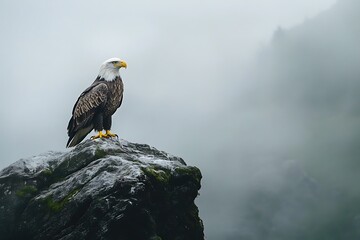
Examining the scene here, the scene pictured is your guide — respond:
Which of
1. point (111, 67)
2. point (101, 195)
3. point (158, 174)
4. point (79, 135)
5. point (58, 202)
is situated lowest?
point (58, 202)

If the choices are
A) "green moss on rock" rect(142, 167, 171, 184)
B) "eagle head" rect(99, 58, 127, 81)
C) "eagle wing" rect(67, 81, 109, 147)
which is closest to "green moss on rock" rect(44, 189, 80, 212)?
"green moss on rock" rect(142, 167, 171, 184)

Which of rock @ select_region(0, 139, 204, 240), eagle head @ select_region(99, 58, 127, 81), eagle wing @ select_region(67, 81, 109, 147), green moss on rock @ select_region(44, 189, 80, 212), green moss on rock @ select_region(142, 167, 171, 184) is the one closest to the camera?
rock @ select_region(0, 139, 204, 240)

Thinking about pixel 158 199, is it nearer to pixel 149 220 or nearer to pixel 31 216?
pixel 149 220

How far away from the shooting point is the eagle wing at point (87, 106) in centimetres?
1598

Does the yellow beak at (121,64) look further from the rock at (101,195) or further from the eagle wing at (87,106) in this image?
the rock at (101,195)

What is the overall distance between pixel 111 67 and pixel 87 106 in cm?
177

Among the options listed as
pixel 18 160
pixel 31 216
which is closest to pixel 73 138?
pixel 18 160

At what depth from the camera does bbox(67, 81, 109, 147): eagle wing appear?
629 inches

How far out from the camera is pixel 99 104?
1600 cm

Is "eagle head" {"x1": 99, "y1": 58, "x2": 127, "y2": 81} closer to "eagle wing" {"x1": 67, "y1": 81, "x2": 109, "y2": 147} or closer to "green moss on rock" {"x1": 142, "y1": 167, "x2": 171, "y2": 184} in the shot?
"eagle wing" {"x1": 67, "y1": 81, "x2": 109, "y2": 147}

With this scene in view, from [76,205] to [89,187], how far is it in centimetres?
51

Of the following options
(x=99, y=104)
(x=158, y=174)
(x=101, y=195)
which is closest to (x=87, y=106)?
(x=99, y=104)

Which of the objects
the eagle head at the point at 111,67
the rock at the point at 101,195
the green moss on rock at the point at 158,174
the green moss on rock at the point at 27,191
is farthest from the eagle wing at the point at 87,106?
the green moss on rock at the point at 158,174

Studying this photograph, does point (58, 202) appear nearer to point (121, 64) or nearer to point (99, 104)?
point (99, 104)
